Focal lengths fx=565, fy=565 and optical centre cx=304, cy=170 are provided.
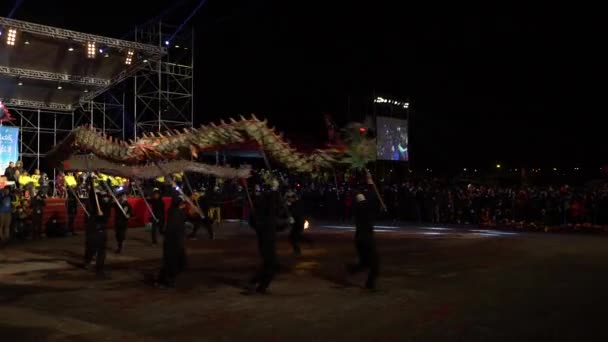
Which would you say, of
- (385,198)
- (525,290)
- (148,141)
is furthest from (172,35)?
(525,290)

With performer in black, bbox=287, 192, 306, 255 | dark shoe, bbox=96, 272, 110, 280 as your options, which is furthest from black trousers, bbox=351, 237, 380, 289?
dark shoe, bbox=96, 272, 110, 280

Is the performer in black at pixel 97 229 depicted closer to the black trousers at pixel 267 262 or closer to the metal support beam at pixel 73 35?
the black trousers at pixel 267 262

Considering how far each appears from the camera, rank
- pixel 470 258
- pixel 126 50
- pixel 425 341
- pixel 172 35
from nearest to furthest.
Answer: pixel 425 341, pixel 470 258, pixel 126 50, pixel 172 35

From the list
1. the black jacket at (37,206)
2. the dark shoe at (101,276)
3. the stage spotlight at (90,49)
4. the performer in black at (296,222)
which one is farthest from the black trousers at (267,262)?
the stage spotlight at (90,49)

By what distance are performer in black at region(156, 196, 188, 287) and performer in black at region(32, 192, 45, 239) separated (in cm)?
1088

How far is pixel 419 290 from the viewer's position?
374 inches

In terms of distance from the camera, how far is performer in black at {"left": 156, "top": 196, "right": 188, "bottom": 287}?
959 cm

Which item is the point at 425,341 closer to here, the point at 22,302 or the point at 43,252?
the point at 22,302

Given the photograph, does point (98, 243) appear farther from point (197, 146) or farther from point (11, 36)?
point (11, 36)

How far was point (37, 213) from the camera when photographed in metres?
18.8

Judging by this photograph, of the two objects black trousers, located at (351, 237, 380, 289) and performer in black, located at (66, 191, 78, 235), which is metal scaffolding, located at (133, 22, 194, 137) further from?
black trousers, located at (351, 237, 380, 289)

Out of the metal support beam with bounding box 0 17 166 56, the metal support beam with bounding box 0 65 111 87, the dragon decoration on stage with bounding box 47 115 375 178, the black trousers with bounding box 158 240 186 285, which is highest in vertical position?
the metal support beam with bounding box 0 17 166 56

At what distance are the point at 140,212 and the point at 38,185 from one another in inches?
163

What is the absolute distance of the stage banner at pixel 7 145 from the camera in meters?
24.7
